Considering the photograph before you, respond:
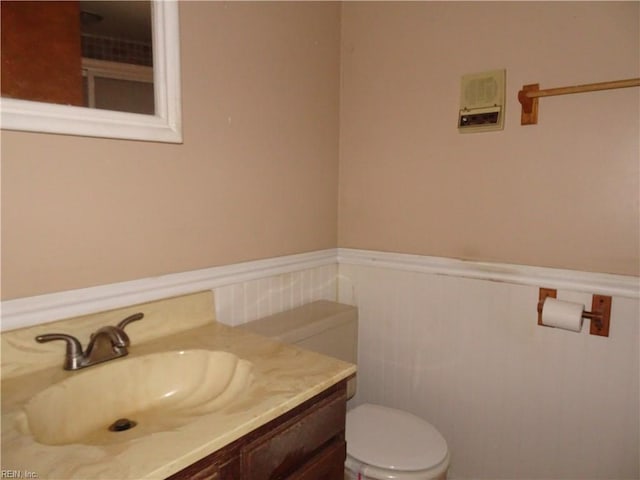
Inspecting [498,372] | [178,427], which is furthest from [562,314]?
[178,427]

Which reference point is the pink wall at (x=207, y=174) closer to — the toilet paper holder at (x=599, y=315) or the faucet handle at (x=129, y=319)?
the faucet handle at (x=129, y=319)

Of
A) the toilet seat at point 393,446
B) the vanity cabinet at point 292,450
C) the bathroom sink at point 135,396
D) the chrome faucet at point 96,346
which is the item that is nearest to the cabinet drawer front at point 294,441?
the vanity cabinet at point 292,450

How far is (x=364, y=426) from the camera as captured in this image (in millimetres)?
1496

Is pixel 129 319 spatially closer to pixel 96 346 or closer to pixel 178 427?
pixel 96 346

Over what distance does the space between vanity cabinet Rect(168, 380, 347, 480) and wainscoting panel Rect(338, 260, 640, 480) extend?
0.73 m

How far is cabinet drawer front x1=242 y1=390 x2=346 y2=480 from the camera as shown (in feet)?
2.82

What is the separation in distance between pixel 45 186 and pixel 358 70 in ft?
4.29

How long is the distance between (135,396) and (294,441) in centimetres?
42

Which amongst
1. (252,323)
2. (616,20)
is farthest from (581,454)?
(616,20)

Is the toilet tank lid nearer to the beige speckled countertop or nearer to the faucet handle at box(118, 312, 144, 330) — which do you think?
the beige speckled countertop

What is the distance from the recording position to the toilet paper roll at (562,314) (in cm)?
131

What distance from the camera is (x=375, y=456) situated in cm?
134

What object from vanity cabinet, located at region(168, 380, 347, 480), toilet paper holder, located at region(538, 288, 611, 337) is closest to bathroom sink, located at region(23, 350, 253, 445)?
vanity cabinet, located at region(168, 380, 347, 480)

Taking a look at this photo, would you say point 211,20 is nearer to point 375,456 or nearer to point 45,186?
point 45,186
